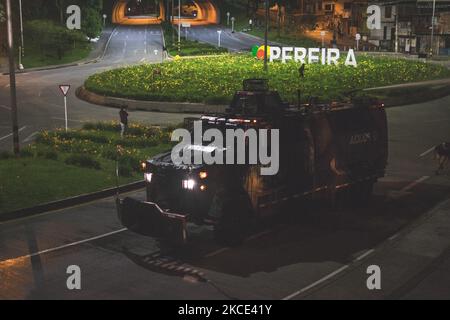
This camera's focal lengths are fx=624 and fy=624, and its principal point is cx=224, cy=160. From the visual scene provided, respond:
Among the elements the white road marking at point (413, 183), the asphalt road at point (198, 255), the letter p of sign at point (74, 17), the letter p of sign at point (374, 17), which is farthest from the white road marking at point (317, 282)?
the letter p of sign at point (374, 17)

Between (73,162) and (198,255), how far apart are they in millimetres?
10099

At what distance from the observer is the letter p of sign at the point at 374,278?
11.5 metres

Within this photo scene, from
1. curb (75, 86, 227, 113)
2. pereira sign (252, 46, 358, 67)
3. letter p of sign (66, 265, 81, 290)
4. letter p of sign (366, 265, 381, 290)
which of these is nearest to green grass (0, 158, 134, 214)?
letter p of sign (66, 265, 81, 290)

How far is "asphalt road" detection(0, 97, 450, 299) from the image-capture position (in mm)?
11430

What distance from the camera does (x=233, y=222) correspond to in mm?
13453

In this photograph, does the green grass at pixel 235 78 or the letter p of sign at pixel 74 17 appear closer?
the green grass at pixel 235 78

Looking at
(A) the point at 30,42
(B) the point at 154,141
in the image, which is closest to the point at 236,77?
(B) the point at 154,141

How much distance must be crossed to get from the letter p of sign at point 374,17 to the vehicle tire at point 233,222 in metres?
92.1

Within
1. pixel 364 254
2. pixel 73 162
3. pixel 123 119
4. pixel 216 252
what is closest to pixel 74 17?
pixel 123 119

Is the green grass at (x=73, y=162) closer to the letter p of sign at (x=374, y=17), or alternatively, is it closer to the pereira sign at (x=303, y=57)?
the pereira sign at (x=303, y=57)

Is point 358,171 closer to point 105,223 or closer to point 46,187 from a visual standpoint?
point 105,223

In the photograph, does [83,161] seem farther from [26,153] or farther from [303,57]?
[303,57]

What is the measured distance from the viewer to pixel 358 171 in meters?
17.0
